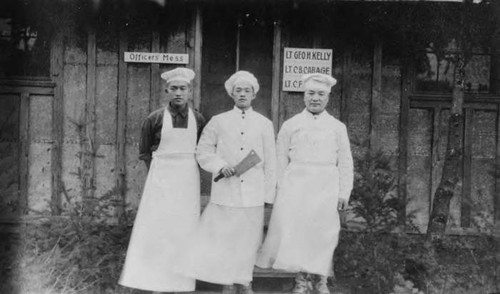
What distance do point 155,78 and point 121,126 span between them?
690mm

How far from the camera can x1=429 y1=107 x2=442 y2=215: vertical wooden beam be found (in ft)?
21.2

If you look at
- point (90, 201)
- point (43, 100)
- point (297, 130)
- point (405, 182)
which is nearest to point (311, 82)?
point (297, 130)

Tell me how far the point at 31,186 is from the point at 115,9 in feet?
7.57

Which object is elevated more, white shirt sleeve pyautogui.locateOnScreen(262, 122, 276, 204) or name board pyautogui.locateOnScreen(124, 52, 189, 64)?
name board pyautogui.locateOnScreen(124, 52, 189, 64)

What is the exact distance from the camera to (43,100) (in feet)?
21.4

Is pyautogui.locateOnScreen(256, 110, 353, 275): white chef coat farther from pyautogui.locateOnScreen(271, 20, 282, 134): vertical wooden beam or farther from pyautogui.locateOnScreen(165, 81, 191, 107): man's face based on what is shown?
pyautogui.locateOnScreen(271, 20, 282, 134): vertical wooden beam

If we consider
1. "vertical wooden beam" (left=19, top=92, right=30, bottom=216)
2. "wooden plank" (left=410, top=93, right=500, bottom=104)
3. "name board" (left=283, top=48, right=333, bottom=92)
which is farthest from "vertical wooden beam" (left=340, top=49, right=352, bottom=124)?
"vertical wooden beam" (left=19, top=92, right=30, bottom=216)

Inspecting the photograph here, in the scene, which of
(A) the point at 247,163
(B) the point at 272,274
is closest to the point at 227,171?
(A) the point at 247,163

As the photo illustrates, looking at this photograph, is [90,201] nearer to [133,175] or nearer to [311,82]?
[133,175]

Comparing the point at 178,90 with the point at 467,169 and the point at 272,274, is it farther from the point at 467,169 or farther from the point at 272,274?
the point at 467,169

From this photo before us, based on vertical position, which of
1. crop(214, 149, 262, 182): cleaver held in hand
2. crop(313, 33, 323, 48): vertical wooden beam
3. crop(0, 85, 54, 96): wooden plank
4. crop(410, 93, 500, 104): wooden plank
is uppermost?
crop(313, 33, 323, 48): vertical wooden beam

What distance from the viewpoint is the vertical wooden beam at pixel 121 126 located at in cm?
647

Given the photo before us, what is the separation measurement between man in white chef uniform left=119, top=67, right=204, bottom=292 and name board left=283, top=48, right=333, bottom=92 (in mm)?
1625

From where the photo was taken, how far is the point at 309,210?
16.3ft
